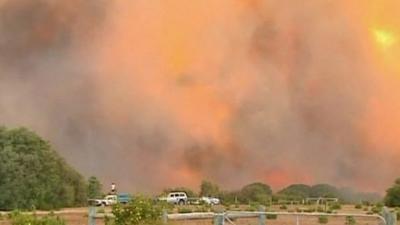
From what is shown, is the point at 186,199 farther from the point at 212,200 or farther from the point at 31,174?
the point at 31,174

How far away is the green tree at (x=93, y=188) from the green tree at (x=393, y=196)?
3291 centimetres

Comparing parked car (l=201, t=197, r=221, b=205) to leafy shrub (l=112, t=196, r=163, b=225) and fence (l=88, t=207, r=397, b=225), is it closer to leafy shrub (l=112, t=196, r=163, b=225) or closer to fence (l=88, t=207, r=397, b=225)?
fence (l=88, t=207, r=397, b=225)

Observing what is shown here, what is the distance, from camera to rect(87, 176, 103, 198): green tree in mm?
84312

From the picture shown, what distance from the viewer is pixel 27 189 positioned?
73.1 meters

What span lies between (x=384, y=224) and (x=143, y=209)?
835 cm

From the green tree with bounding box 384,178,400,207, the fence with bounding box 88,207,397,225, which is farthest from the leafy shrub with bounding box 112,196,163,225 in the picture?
the green tree with bounding box 384,178,400,207

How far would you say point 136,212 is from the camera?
23.5m

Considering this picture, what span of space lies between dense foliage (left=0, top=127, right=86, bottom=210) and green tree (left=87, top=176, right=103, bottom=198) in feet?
15.1

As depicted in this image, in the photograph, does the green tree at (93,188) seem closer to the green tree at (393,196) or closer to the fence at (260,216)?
the green tree at (393,196)

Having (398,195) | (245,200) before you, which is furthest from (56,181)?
(398,195)

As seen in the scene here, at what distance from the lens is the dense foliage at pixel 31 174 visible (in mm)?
72625

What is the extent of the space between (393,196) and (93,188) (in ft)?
115

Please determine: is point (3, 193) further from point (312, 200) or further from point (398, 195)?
point (398, 195)

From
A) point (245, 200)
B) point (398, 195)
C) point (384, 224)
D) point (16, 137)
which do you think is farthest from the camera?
point (245, 200)
